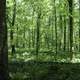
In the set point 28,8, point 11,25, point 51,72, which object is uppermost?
point 28,8

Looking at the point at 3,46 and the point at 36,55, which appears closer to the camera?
the point at 3,46

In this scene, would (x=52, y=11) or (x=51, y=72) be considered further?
(x=52, y=11)

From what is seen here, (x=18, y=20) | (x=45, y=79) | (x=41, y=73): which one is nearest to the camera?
(x=45, y=79)

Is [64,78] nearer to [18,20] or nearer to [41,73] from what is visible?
[41,73]

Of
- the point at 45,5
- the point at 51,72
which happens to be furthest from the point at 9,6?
the point at 51,72

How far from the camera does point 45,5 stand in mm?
29906

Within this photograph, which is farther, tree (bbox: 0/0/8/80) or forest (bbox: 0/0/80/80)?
forest (bbox: 0/0/80/80)

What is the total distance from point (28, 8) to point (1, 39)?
2487 cm

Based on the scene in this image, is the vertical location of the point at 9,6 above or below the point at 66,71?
above

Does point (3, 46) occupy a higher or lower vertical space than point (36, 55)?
higher

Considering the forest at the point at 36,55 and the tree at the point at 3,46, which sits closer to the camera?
the tree at the point at 3,46

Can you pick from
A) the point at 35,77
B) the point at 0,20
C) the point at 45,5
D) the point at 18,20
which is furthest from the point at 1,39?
the point at 18,20

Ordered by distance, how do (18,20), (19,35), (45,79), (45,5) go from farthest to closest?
(19,35) < (18,20) < (45,5) < (45,79)

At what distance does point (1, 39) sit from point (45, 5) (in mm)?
21605
